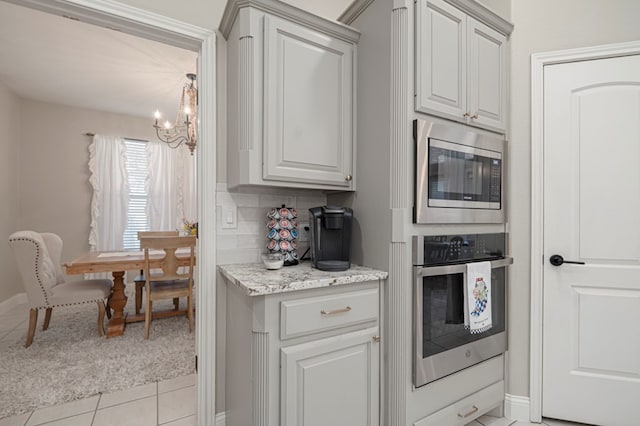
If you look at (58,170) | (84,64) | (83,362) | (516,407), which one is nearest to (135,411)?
(83,362)

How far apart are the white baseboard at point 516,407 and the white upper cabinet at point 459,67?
165 cm

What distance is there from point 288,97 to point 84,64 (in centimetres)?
312

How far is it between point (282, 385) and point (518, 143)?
192 cm

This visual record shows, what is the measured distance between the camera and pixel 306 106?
162cm

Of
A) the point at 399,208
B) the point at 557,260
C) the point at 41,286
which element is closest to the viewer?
the point at 399,208

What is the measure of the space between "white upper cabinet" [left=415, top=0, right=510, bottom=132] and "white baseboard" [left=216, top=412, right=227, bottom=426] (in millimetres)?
1969

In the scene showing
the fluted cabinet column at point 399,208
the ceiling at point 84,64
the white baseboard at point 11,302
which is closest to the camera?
the fluted cabinet column at point 399,208

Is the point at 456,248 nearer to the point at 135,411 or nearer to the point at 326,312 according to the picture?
the point at 326,312

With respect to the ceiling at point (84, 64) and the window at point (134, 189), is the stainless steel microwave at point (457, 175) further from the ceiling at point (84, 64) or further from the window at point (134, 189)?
the window at point (134, 189)

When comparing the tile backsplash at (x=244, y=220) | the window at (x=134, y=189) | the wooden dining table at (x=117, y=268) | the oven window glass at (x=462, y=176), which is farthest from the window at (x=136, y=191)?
the oven window glass at (x=462, y=176)

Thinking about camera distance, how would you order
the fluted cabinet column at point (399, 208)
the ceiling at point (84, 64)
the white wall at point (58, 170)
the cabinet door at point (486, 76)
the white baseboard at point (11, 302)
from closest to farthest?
the fluted cabinet column at point (399, 208)
the cabinet door at point (486, 76)
the ceiling at point (84, 64)
the white baseboard at point (11, 302)
the white wall at point (58, 170)

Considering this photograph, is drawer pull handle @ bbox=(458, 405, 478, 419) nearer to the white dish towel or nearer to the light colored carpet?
the white dish towel

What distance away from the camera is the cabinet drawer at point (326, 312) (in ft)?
4.17

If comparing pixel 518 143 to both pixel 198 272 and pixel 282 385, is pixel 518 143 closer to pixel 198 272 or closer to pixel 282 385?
pixel 282 385
